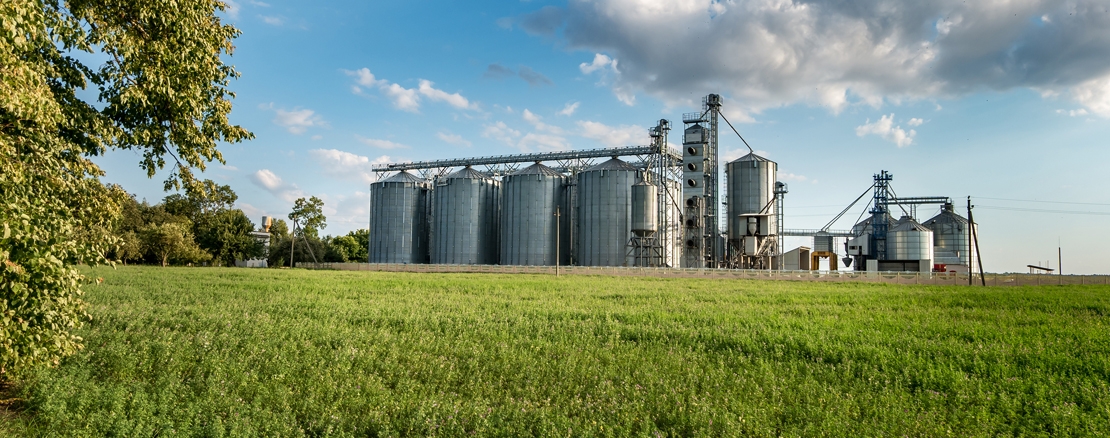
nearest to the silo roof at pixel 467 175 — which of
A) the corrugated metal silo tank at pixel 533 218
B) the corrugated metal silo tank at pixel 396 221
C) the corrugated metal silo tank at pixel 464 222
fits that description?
the corrugated metal silo tank at pixel 464 222

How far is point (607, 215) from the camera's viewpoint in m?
80.2

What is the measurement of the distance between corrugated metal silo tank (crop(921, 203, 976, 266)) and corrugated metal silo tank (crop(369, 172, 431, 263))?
242 feet

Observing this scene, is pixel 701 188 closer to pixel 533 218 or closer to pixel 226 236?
pixel 533 218

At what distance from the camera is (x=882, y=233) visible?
93.2 meters

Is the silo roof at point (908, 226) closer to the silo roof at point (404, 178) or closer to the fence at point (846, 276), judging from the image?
the fence at point (846, 276)

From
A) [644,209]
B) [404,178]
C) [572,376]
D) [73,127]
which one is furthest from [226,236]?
[572,376]

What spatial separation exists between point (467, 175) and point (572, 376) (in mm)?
81230

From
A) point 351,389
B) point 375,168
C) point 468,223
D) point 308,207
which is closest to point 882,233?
point 468,223

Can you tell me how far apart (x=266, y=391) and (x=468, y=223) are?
7718 cm

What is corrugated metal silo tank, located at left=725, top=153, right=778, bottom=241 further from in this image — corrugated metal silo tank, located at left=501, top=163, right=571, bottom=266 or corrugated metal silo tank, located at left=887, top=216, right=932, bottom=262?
corrugated metal silo tank, located at left=501, top=163, right=571, bottom=266

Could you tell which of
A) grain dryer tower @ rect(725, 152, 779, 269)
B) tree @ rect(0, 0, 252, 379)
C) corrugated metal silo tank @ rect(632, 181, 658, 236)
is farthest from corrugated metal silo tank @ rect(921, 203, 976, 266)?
tree @ rect(0, 0, 252, 379)

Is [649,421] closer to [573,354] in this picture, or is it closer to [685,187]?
[573,354]

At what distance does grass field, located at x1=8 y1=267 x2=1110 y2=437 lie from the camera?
936cm

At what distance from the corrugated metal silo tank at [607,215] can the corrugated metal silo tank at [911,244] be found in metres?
35.2
